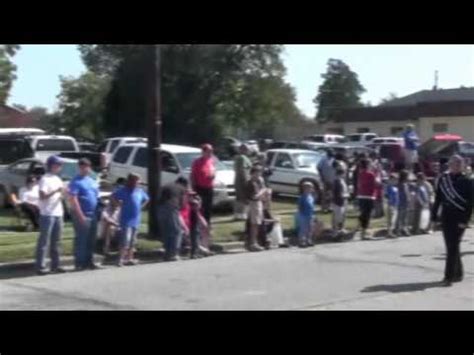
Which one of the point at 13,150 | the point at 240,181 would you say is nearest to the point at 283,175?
the point at 240,181

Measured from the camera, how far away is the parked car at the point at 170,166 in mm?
21653

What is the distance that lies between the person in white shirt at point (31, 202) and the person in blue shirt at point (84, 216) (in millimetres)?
3701

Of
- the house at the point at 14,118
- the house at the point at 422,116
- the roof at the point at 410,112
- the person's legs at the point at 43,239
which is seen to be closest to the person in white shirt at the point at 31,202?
the person's legs at the point at 43,239

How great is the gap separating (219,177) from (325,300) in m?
11.2

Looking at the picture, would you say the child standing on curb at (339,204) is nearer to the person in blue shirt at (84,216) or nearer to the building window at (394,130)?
the person in blue shirt at (84,216)

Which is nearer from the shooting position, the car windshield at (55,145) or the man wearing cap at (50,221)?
the man wearing cap at (50,221)

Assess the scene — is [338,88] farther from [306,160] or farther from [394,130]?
[306,160]

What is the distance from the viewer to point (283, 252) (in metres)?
16.5

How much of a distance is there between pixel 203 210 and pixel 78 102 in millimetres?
70012

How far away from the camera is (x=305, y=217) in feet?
57.4
